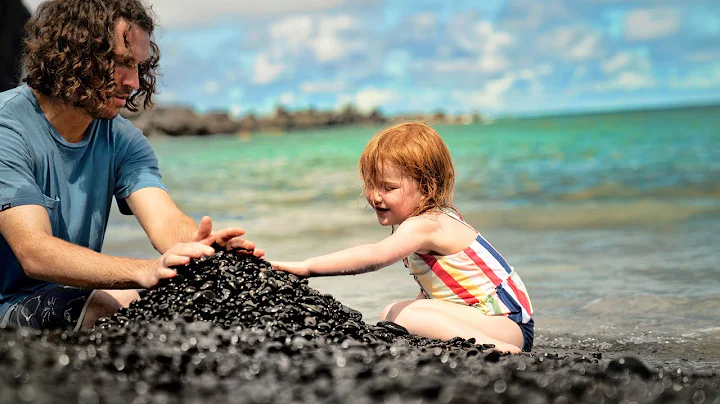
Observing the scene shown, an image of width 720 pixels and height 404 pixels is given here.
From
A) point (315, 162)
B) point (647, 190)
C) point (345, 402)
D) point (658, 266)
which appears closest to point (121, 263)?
point (345, 402)

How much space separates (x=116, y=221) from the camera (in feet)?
36.8

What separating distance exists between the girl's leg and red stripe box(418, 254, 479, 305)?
0.06 metres

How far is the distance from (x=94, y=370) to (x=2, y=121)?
1891 mm

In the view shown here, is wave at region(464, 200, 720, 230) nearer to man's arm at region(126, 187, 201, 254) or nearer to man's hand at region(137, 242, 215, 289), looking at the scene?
man's arm at region(126, 187, 201, 254)

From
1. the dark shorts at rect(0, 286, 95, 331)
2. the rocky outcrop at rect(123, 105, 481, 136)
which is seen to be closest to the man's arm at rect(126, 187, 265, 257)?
the dark shorts at rect(0, 286, 95, 331)

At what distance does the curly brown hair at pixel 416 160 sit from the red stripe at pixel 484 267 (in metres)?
0.32

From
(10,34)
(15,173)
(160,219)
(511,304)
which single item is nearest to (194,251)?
(160,219)

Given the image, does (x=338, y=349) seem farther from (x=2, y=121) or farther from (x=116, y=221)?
(x=116, y=221)

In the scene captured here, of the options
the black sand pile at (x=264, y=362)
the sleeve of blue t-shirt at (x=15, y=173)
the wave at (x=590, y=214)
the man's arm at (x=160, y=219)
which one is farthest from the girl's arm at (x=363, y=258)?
the wave at (x=590, y=214)

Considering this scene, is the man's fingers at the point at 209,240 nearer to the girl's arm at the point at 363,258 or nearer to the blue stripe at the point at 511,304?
the girl's arm at the point at 363,258

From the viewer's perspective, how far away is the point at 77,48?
4.09 metres

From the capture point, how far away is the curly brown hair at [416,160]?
13.3ft

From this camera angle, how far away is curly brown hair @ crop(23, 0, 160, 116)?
13.1ft

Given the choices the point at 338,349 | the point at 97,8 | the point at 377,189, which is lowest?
the point at 338,349
